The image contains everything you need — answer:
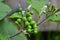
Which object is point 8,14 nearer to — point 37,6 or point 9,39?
point 9,39

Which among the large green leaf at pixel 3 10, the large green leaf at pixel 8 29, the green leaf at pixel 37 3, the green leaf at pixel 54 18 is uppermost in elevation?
the green leaf at pixel 37 3

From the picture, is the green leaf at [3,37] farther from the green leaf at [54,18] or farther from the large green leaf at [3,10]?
the green leaf at [54,18]

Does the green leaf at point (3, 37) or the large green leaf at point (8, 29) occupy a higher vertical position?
the large green leaf at point (8, 29)

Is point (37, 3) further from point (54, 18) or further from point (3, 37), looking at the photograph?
point (3, 37)

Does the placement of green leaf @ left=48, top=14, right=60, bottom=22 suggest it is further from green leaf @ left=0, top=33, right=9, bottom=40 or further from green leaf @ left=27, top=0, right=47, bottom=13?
green leaf @ left=0, top=33, right=9, bottom=40

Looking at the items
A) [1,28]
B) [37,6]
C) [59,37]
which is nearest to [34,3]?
[37,6]

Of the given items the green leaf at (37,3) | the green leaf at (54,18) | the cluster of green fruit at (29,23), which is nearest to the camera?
the cluster of green fruit at (29,23)

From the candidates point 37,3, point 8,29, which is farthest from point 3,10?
point 37,3

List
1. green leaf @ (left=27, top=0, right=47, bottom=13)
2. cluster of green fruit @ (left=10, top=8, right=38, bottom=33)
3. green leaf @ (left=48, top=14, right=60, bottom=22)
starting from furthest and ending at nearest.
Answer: green leaf @ (left=27, top=0, right=47, bottom=13) → green leaf @ (left=48, top=14, right=60, bottom=22) → cluster of green fruit @ (left=10, top=8, right=38, bottom=33)

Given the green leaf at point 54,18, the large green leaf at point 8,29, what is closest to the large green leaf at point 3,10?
the large green leaf at point 8,29

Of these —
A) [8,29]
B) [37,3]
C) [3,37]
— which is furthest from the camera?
[37,3]

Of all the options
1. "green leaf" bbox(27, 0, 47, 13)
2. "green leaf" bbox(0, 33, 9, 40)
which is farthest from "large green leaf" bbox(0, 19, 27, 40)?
"green leaf" bbox(27, 0, 47, 13)

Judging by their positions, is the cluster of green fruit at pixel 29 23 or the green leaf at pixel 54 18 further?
the green leaf at pixel 54 18

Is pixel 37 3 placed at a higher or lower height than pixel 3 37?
higher
